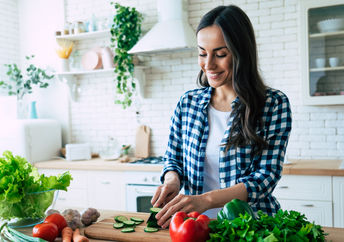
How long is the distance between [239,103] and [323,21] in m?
1.97

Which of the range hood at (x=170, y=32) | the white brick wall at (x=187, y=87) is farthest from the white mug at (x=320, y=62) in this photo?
the range hood at (x=170, y=32)

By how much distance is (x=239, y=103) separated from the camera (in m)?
1.82

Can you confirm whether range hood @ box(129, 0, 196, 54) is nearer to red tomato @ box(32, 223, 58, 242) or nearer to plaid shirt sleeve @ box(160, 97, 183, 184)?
plaid shirt sleeve @ box(160, 97, 183, 184)

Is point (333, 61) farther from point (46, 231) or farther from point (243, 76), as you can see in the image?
point (46, 231)

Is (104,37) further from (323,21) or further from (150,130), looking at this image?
(323,21)

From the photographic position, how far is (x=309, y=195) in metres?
3.12

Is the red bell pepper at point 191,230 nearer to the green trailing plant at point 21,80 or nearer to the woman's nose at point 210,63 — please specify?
the woman's nose at point 210,63

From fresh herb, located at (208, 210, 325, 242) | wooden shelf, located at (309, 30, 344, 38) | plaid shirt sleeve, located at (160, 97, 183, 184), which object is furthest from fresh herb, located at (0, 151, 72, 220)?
wooden shelf, located at (309, 30, 344, 38)

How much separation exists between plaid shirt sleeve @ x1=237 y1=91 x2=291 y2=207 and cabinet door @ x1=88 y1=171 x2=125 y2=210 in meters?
2.24

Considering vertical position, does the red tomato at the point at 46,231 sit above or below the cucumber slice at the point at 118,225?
above

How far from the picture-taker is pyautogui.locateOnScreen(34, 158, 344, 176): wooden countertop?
10.1 ft

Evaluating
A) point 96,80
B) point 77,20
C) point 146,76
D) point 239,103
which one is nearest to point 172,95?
point 146,76

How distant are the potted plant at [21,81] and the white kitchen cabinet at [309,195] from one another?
3.02 m

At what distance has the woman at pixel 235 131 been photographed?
170 centimetres
